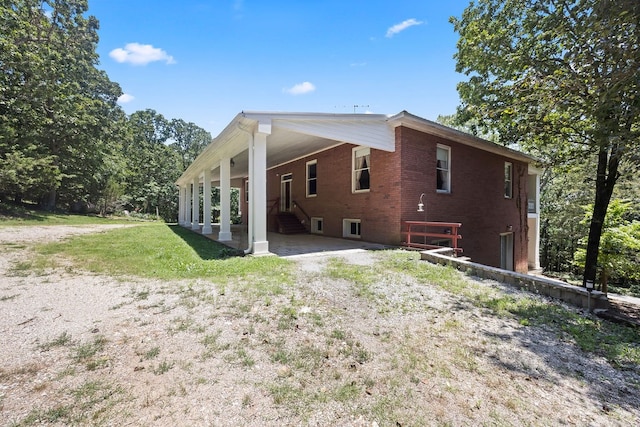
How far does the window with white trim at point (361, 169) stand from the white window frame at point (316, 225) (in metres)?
2.85

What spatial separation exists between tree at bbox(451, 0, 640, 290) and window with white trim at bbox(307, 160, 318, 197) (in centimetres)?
637

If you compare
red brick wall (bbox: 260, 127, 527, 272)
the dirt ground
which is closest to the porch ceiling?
red brick wall (bbox: 260, 127, 527, 272)

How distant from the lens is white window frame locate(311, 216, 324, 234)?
41.7ft

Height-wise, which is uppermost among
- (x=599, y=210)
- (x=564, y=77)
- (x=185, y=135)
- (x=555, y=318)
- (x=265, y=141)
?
(x=185, y=135)

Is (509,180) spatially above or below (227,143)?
below

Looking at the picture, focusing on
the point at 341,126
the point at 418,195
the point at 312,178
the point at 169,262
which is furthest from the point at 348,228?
the point at 169,262

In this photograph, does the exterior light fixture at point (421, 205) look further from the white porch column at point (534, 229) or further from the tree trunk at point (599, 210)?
the white porch column at point (534, 229)

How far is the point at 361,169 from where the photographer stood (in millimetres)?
10312

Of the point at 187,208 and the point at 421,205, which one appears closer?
the point at 421,205

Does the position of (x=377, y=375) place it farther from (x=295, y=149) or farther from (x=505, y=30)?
(x=505, y=30)

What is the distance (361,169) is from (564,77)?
6.07 metres

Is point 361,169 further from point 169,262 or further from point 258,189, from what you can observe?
point 169,262

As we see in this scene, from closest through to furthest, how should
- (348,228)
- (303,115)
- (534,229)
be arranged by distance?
1. (303,115)
2. (348,228)
3. (534,229)

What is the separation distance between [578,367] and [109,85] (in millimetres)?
45895
